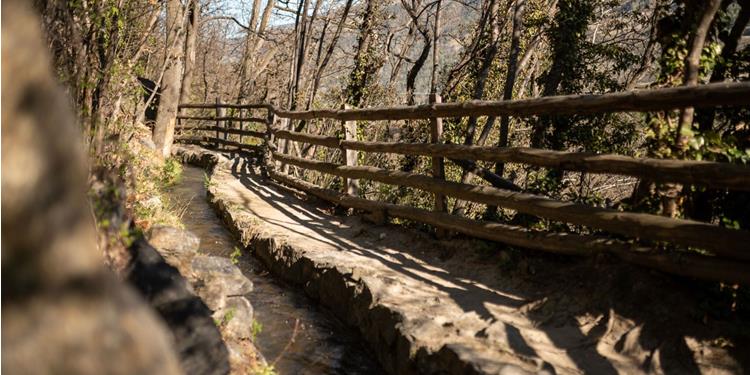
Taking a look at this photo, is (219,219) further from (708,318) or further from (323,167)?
(708,318)

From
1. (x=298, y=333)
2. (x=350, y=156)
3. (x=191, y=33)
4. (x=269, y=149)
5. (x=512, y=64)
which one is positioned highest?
(x=191, y=33)

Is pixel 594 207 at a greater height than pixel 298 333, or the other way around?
pixel 594 207

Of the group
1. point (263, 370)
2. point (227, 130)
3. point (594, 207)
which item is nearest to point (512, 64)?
point (594, 207)

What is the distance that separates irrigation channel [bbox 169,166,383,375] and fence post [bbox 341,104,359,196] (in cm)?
172

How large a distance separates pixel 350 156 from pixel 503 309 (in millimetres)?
3986

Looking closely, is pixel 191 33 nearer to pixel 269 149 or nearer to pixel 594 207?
pixel 269 149

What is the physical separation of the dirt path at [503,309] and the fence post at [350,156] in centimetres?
163

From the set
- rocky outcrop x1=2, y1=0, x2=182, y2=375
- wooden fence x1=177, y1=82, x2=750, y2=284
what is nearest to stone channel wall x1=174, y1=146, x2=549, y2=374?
wooden fence x1=177, y1=82, x2=750, y2=284

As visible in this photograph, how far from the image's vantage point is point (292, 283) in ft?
17.6

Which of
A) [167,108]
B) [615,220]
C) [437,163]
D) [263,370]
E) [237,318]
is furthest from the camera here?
[167,108]

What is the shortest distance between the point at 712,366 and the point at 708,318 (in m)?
0.39

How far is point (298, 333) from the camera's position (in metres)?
4.23

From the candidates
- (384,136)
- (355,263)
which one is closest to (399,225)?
(355,263)

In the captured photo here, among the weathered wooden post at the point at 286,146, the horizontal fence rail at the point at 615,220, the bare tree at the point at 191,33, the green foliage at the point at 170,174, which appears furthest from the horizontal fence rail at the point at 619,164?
the bare tree at the point at 191,33
